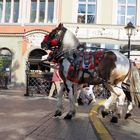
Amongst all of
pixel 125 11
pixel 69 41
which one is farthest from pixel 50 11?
pixel 69 41

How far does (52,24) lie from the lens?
35656mm

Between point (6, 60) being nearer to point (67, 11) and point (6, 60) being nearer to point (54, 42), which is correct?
point (67, 11)

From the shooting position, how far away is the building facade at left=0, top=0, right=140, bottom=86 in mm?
34844

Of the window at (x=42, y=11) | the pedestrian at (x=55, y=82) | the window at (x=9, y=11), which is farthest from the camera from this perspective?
the window at (x=9, y=11)

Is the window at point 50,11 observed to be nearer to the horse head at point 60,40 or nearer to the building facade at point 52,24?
the building facade at point 52,24

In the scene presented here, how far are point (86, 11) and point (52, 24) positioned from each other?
9.62 feet

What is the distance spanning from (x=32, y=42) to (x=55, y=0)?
392 centimetres

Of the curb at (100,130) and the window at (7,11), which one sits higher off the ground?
the window at (7,11)

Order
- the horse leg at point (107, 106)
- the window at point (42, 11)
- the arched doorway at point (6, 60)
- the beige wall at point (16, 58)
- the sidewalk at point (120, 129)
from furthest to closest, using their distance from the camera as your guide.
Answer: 1. the window at point (42, 11)
2. the beige wall at point (16, 58)
3. the arched doorway at point (6, 60)
4. the horse leg at point (107, 106)
5. the sidewalk at point (120, 129)

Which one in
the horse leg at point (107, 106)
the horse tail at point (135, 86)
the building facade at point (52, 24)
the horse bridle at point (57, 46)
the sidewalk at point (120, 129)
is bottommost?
the sidewalk at point (120, 129)

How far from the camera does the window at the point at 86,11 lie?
35.4 metres

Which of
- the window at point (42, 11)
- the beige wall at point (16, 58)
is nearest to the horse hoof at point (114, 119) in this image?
the beige wall at point (16, 58)

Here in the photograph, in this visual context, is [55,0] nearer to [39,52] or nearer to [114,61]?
[39,52]

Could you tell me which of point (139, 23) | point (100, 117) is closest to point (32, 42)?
point (139, 23)
